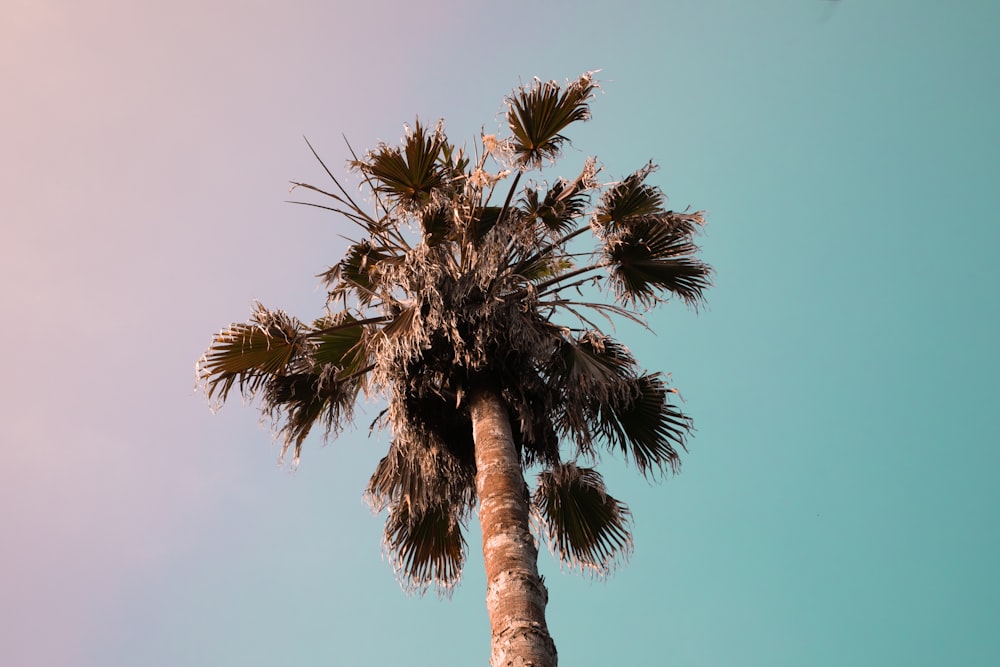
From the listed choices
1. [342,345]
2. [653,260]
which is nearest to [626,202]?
[653,260]

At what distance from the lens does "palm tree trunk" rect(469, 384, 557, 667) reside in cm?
545

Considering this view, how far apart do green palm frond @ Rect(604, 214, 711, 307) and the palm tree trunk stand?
2106mm

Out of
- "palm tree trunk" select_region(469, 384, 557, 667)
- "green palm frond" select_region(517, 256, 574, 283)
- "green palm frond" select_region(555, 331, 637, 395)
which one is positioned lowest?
"palm tree trunk" select_region(469, 384, 557, 667)

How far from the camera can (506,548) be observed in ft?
19.9

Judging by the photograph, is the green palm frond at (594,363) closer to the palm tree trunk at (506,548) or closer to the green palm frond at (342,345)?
the palm tree trunk at (506,548)

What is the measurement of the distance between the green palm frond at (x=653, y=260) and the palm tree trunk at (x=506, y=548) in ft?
6.91

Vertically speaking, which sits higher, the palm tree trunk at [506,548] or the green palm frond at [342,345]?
the green palm frond at [342,345]

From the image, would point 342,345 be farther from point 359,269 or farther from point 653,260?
point 653,260

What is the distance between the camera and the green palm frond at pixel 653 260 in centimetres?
862

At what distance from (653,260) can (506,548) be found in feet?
12.2

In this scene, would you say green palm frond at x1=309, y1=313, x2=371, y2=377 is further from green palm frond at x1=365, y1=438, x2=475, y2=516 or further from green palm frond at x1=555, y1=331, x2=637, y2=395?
green palm frond at x1=555, y1=331, x2=637, y2=395

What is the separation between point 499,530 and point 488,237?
2755mm

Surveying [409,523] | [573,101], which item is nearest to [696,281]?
[573,101]

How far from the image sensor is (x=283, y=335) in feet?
26.7
